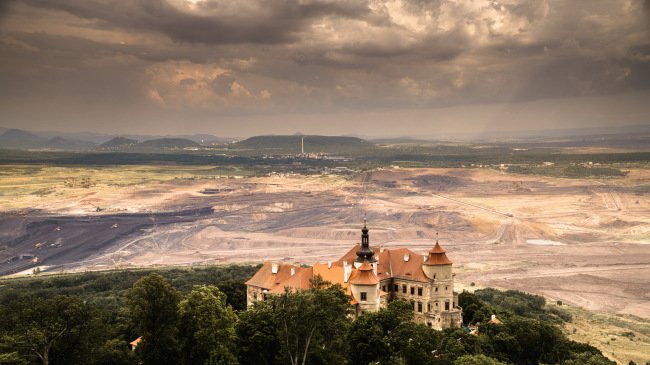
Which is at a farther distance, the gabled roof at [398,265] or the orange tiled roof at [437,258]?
the gabled roof at [398,265]

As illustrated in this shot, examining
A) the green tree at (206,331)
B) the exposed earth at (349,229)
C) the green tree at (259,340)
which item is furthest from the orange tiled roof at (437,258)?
the exposed earth at (349,229)

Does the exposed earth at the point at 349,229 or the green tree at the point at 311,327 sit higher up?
the green tree at the point at 311,327

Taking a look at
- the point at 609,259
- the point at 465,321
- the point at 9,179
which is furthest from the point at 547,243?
the point at 9,179

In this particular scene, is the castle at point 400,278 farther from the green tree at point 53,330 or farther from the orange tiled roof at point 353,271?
the green tree at point 53,330

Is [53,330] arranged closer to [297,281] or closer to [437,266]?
[297,281]

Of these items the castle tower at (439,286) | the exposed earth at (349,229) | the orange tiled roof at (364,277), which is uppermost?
the orange tiled roof at (364,277)

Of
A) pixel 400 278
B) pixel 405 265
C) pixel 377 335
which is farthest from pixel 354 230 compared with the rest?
pixel 377 335
